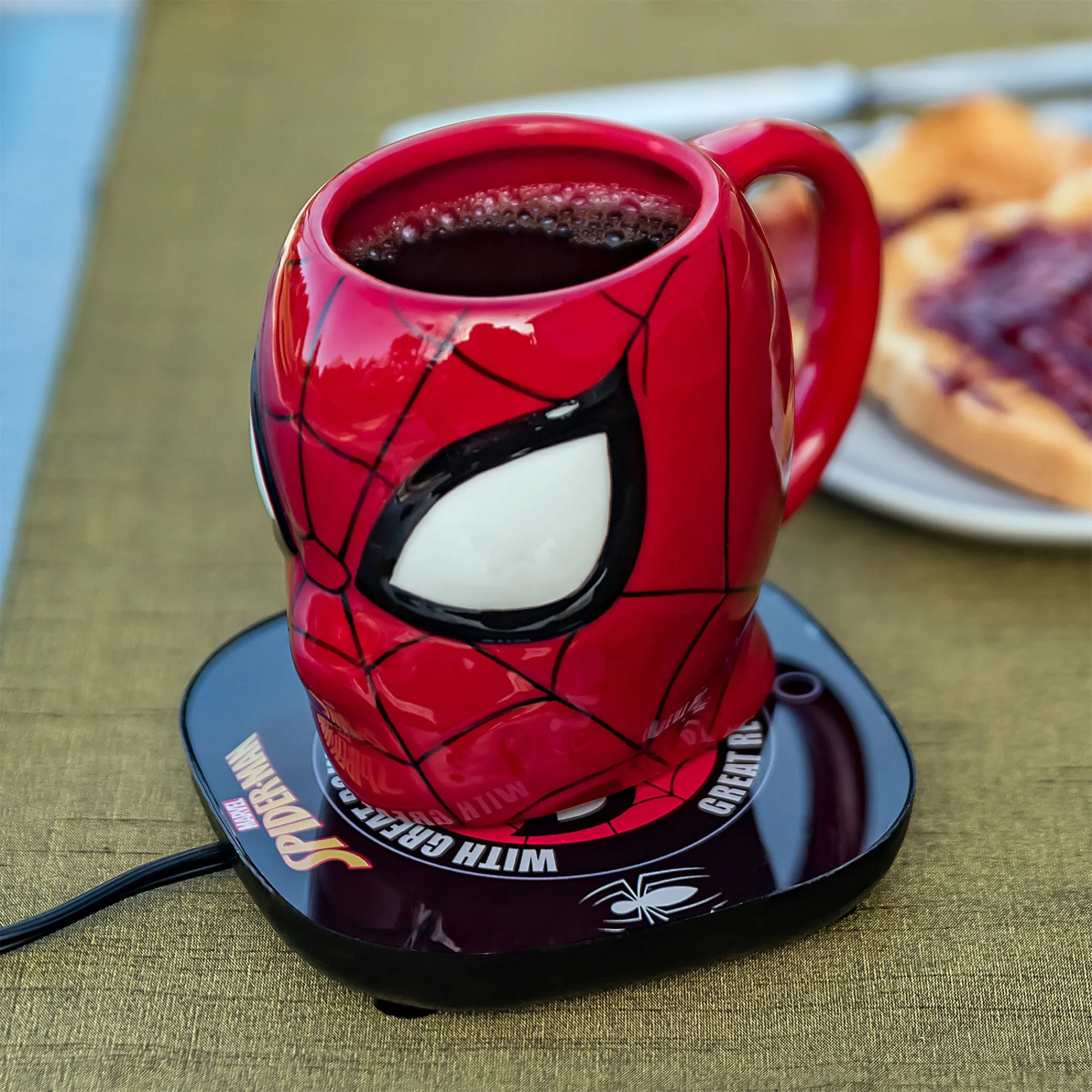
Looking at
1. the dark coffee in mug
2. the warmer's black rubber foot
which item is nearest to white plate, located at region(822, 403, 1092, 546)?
the dark coffee in mug

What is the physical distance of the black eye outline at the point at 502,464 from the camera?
34 cm

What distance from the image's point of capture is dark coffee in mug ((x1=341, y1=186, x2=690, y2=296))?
15.6 inches

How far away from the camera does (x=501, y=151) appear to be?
0.41 metres

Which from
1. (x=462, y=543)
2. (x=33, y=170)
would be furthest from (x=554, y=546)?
(x=33, y=170)

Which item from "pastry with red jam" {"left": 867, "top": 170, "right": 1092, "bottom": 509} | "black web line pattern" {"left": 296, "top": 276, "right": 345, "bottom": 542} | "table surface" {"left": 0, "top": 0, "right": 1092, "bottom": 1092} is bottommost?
"table surface" {"left": 0, "top": 0, "right": 1092, "bottom": 1092}

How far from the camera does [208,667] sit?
489 millimetres

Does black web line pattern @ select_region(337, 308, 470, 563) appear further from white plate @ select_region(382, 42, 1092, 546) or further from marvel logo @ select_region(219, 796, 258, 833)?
white plate @ select_region(382, 42, 1092, 546)

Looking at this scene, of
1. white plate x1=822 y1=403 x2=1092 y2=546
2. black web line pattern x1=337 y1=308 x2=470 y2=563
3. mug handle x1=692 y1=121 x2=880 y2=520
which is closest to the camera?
black web line pattern x1=337 y1=308 x2=470 y2=563

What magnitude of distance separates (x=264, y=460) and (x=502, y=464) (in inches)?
3.3

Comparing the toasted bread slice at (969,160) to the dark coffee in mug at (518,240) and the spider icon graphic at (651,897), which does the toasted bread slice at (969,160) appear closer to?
the dark coffee in mug at (518,240)

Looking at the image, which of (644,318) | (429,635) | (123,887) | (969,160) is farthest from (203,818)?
(969,160)

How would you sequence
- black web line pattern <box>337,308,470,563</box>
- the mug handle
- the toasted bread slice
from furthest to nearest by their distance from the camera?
the toasted bread slice, the mug handle, black web line pattern <box>337,308,470,563</box>

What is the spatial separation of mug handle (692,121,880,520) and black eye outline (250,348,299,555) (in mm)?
177

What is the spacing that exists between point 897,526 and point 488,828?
288 mm
